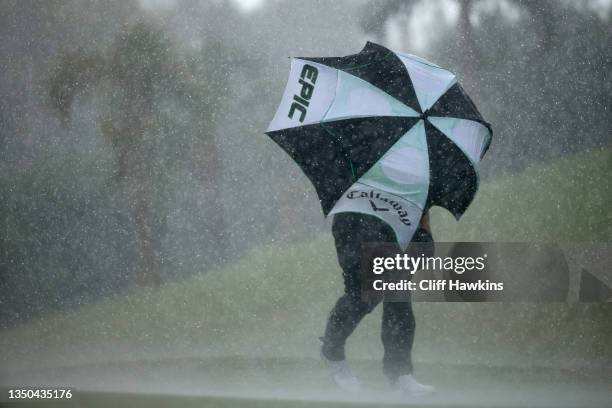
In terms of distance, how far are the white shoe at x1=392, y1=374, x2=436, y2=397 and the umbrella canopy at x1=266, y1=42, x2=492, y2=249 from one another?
2.74ft

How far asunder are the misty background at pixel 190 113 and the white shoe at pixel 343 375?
4.03 ft

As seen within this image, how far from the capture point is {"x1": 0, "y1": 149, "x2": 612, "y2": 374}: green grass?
15.0ft

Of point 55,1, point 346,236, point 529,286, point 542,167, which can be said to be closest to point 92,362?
point 346,236

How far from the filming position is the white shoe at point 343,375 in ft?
13.0

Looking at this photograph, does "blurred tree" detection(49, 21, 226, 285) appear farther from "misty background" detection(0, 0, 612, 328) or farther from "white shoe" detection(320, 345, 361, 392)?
"white shoe" detection(320, 345, 361, 392)

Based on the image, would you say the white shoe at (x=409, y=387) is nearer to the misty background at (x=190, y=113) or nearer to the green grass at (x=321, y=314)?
the green grass at (x=321, y=314)

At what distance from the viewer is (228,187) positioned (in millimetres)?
5086

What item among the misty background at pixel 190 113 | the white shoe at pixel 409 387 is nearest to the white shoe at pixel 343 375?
the white shoe at pixel 409 387

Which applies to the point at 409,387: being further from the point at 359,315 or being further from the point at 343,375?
the point at 359,315

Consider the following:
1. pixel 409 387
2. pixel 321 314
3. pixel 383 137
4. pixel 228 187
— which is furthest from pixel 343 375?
pixel 228 187

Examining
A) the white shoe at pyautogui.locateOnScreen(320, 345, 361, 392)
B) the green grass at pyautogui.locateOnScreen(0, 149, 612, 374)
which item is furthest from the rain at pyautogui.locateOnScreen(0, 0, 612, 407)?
the white shoe at pyautogui.locateOnScreen(320, 345, 361, 392)

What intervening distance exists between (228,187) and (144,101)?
87 cm

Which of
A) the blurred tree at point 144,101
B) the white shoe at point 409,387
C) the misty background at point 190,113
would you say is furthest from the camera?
the blurred tree at point 144,101

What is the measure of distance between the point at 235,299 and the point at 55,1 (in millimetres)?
2483
